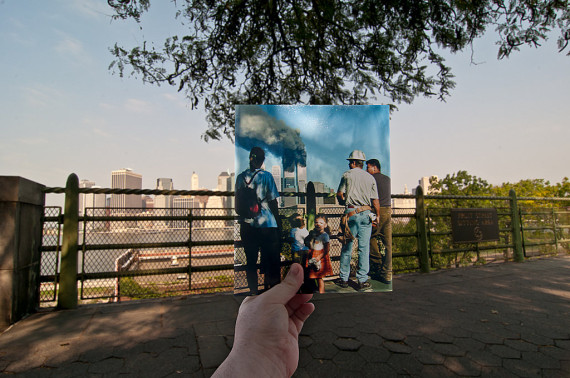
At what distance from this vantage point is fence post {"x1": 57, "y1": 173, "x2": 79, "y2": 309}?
344 centimetres

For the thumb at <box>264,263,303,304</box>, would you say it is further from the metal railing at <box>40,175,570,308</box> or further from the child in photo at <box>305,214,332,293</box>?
the metal railing at <box>40,175,570,308</box>

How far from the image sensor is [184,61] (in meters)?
5.57

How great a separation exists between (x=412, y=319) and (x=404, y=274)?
92.8 inches

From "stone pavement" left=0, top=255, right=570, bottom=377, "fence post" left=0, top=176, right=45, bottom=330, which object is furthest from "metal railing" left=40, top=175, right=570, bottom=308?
"stone pavement" left=0, top=255, right=570, bottom=377

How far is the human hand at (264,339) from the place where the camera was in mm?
861

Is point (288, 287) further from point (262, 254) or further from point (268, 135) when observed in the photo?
point (268, 135)

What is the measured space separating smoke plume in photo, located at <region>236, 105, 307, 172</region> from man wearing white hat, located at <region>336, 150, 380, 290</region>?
0.22 metres

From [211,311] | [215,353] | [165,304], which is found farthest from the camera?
[165,304]

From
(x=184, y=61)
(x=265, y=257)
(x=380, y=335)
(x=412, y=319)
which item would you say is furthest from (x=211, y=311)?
(x=184, y=61)

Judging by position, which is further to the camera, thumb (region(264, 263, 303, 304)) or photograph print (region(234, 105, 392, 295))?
photograph print (region(234, 105, 392, 295))

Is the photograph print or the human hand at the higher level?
the photograph print

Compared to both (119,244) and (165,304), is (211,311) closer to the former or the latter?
(165,304)

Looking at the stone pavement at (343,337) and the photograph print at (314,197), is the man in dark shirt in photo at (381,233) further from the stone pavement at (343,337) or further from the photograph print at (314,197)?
the stone pavement at (343,337)

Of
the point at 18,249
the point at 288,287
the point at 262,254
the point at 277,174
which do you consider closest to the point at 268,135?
the point at 277,174
